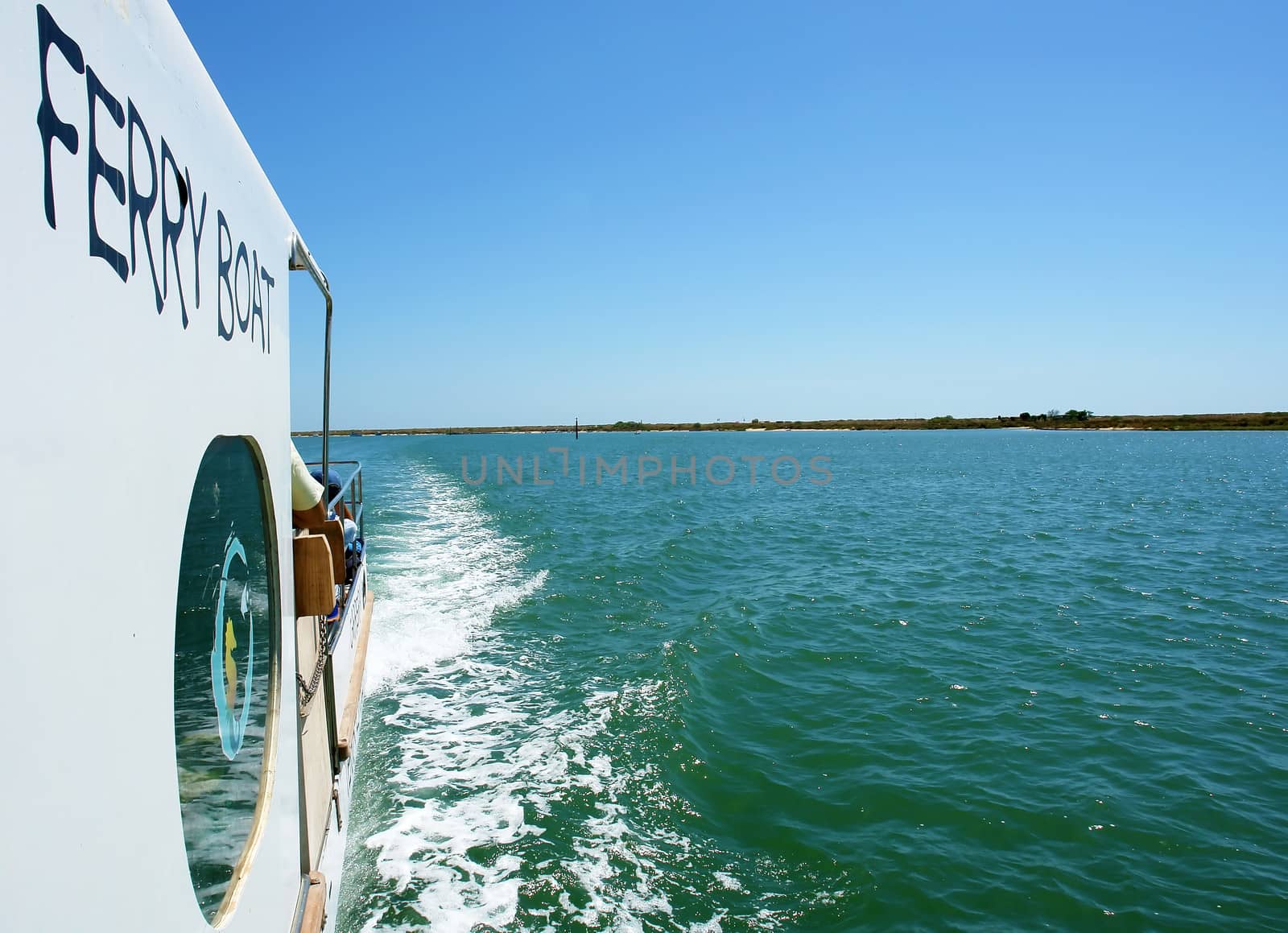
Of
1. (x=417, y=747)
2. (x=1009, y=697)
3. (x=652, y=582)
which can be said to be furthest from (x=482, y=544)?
(x=1009, y=697)

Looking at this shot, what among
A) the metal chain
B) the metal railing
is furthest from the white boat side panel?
the metal railing

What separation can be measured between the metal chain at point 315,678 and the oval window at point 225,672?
592 millimetres

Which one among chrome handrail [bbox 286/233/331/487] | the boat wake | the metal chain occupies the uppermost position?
chrome handrail [bbox 286/233/331/487]

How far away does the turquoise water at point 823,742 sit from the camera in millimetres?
5336

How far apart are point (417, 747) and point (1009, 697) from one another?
7.10m

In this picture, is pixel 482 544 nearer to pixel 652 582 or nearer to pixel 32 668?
pixel 652 582

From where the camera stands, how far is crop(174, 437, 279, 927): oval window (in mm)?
1805

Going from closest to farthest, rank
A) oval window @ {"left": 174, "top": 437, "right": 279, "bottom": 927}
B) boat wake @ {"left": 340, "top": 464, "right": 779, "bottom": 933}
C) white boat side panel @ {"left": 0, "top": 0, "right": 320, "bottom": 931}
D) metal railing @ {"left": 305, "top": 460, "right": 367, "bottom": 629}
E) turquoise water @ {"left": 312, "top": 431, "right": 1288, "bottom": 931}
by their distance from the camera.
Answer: white boat side panel @ {"left": 0, "top": 0, "right": 320, "bottom": 931}, oval window @ {"left": 174, "top": 437, "right": 279, "bottom": 927}, boat wake @ {"left": 340, "top": 464, "right": 779, "bottom": 933}, turquoise water @ {"left": 312, "top": 431, "right": 1288, "bottom": 931}, metal railing @ {"left": 305, "top": 460, "right": 367, "bottom": 629}

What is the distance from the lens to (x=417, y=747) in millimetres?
7473

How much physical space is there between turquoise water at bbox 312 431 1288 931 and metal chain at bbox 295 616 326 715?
2092 millimetres

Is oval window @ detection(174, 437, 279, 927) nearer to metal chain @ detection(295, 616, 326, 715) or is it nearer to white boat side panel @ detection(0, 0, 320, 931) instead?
white boat side panel @ detection(0, 0, 320, 931)

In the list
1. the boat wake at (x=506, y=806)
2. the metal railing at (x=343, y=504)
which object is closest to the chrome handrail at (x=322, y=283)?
the metal railing at (x=343, y=504)

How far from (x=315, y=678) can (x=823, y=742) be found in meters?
5.58

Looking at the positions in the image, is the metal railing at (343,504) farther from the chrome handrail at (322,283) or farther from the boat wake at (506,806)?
the boat wake at (506,806)
